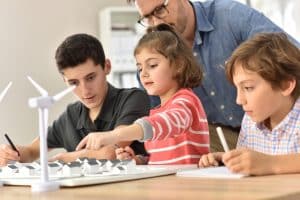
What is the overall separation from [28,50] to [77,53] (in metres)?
1.29

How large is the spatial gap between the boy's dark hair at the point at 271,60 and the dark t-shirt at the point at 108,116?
529 mm

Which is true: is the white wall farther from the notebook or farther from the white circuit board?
the notebook

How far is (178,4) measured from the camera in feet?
6.61

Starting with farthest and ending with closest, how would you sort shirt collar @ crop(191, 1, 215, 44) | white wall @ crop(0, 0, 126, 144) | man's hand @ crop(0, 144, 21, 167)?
white wall @ crop(0, 0, 126, 144) → shirt collar @ crop(191, 1, 215, 44) → man's hand @ crop(0, 144, 21, 167)

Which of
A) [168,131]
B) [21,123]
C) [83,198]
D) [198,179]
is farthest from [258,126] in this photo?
[21,123]

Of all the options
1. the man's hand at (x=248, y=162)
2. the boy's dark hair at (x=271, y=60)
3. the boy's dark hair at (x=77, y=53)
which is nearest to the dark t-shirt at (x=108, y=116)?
the boy's dark hair at (x=77, y=53)

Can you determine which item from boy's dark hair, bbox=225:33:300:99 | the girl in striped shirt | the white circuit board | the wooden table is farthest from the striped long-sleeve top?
the wooden table

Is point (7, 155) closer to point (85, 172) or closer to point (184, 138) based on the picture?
point (184, 138)

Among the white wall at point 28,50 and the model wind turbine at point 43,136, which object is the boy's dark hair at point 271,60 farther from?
the white wall at point 28,50

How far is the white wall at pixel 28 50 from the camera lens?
3.12 meters

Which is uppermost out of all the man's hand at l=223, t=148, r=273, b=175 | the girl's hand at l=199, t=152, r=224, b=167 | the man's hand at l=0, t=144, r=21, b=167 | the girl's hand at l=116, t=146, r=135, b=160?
the man's hand at l=223, t=148, r=273, b=175

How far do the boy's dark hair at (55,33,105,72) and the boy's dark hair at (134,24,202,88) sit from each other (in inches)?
13.5

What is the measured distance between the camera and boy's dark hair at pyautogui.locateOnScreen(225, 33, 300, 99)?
1386mm

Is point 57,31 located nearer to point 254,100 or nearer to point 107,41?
point 107,41
